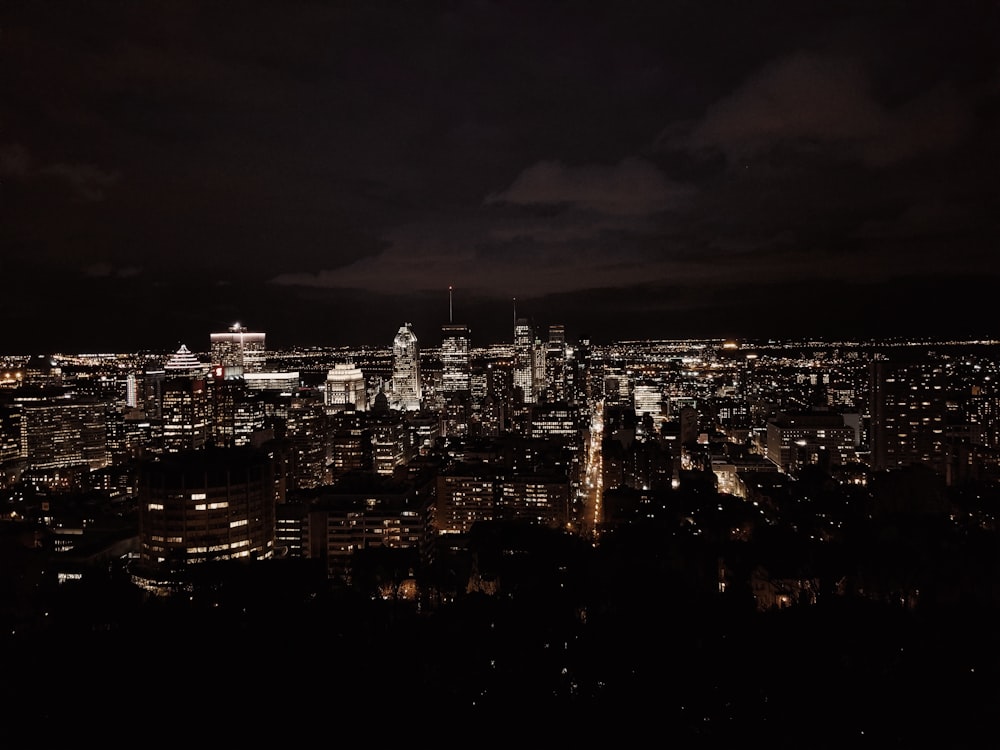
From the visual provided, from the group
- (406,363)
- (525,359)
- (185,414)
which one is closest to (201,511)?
(185,414)

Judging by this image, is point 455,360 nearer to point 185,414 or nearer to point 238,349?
point 238,349

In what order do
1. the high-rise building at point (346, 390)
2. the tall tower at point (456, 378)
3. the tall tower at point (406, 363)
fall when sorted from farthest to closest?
the tall tower at point (406, 363), the high-rise building at point (346, 390), the tall tower at point (456, 378)

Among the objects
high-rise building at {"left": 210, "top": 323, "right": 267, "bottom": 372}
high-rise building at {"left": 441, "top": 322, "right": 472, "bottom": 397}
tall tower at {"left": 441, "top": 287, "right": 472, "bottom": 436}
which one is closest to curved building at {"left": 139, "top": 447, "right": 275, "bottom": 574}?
tall tower at {"left": 441, "top": 287, "right": 472, "bottom": 436}

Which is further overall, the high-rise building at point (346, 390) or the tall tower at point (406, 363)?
the tall tower at point (406, 363)

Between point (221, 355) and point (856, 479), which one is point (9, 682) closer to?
point (856, 479)

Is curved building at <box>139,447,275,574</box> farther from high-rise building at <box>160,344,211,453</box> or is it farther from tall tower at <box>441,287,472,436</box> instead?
tall tower at <box>441,287,472,436</box>

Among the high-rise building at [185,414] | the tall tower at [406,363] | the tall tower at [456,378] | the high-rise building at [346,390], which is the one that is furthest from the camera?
the tall tower at [406,363]

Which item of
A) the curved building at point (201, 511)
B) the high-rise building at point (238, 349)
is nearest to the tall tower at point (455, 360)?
the high-rise building at point (238, 349)

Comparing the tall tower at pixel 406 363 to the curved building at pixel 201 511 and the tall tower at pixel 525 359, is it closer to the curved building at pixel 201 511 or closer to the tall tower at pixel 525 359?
the tall tower at pixel 525 359

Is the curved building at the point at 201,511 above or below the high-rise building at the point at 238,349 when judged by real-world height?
below
